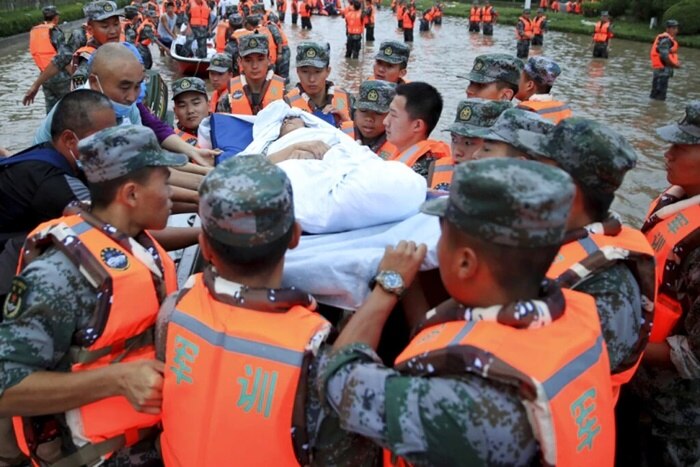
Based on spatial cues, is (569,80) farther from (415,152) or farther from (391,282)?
(391,282)

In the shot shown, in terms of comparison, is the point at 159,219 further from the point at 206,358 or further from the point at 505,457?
the point at 505,457

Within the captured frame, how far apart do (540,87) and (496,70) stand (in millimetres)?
1002

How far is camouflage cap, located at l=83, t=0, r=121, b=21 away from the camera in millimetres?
7496

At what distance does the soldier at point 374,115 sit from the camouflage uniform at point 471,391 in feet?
10.2

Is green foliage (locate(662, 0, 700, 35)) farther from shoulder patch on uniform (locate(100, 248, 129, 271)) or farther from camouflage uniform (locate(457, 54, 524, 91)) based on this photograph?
shoulder patch on uniform (locate(100, 248, 129, 271))

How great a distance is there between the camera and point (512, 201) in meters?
1.38

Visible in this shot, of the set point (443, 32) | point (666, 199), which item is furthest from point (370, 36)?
point (666, 199)

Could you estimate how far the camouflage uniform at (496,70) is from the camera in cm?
516

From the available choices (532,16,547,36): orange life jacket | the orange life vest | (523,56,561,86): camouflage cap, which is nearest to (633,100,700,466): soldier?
(523,56,561,86): camouflage cap

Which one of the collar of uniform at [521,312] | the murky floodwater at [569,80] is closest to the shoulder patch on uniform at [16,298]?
the collar of uniform at [521,312]

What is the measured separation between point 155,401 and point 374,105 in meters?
3.33

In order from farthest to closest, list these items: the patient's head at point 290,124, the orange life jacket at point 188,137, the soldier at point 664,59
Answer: the soldier at point 664,59 → the orange life jacket at point 188,137 → the patient's head at point 290,124

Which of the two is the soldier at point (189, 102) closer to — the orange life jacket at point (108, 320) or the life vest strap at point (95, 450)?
the orange life jacket at point (108, 320)

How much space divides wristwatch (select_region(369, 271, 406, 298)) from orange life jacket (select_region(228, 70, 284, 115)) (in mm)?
4787
